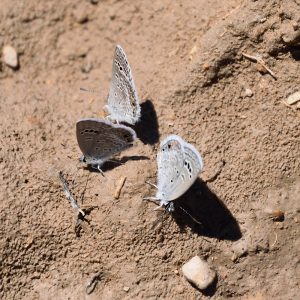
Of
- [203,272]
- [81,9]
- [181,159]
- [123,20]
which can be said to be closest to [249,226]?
[203,272]

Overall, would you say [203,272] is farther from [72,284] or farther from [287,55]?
[287,55]

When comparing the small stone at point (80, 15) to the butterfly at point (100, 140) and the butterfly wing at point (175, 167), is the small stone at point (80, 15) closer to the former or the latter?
the butterfly at point (100, 140)

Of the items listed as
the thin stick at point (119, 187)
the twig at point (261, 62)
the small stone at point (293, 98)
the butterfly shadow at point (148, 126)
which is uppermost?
the twig at point (261, 62)

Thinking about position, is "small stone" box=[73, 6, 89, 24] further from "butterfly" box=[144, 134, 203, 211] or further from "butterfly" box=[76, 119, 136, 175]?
"butterfly" box=[144, 134, 203, 211]

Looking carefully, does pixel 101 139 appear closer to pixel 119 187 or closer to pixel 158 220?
pixel 119 187

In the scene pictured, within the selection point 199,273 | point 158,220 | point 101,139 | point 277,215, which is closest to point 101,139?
point 101,139

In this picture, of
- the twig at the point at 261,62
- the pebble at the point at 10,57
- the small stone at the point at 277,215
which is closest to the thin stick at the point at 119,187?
the small stone at the point at 277,215

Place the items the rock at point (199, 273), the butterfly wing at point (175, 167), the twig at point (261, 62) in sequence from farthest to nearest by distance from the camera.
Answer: the twig at point (261, 62), the rock at point (199, 273), the butterfly wing at point (175, 167)
